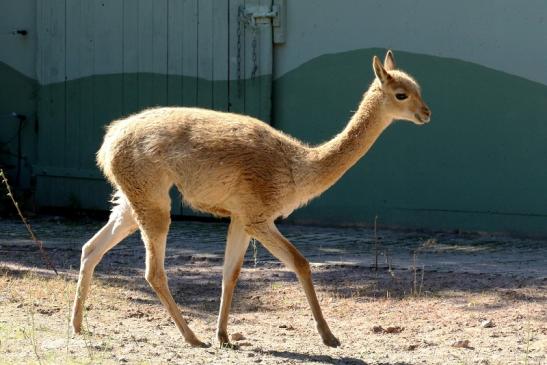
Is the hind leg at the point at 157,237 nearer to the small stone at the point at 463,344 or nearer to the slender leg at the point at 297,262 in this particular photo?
the slender leg at the point at 297,262

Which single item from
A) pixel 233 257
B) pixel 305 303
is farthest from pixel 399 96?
pixel 305 303

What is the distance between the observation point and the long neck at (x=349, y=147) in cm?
709

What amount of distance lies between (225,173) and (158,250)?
2.24 ft

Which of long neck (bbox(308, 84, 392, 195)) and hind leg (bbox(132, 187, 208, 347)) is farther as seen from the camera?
long neck (bbox(308, 84, 392, 195))

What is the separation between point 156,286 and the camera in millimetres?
7035

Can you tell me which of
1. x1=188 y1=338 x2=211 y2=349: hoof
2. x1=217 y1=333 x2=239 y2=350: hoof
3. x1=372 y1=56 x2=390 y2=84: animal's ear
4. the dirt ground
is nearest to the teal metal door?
the dirt ground

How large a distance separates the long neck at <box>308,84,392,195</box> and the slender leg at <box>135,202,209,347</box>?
3.35ft

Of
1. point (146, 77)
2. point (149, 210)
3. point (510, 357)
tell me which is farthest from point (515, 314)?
point (146, 77)

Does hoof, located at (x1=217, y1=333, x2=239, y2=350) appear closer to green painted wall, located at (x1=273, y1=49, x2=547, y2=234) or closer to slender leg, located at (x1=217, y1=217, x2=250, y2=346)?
slender leg, located at (x1=217, y1=217, x2=250, y2=346)

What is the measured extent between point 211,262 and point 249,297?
1421mm

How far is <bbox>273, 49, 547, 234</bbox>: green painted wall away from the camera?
11211 mm

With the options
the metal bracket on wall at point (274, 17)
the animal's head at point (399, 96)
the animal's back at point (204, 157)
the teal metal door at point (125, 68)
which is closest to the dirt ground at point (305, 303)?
the animal's back at point (204, 157)

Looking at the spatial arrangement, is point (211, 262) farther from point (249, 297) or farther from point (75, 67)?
point (75, 67)

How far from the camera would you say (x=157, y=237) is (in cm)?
697
